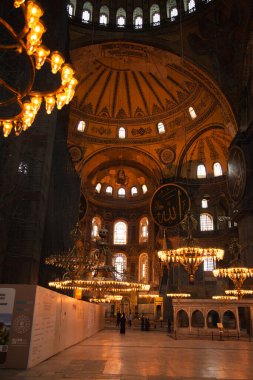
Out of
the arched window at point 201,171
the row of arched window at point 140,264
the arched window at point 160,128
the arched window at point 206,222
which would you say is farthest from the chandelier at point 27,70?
the row of arched window at point 140,264

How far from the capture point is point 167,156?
22.4 meters

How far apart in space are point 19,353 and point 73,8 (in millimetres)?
18212

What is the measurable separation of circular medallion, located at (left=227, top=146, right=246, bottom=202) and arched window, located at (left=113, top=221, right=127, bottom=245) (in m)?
12.7

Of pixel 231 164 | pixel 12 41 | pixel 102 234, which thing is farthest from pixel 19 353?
pixel 231 164

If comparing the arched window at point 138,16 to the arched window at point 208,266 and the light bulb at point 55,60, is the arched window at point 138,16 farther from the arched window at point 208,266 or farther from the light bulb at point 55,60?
the light bulb at point 55,60

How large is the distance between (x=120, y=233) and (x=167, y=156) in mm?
7607

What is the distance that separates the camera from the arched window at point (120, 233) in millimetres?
26062

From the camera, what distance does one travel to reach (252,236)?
1300 cm

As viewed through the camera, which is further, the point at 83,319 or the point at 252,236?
the point at 252,236

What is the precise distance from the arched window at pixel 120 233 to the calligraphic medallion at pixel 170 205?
8799 millimetres

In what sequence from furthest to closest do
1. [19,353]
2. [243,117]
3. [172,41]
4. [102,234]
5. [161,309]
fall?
[161,309] < [172,41] < [243,117] < [102,234] < [19,353]

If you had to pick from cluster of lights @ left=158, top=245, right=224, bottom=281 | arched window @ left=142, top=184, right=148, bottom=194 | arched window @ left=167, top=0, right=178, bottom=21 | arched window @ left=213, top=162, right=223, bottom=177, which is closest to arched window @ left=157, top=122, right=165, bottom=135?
arched window @ left=213, top=162, right=223, bottom=177

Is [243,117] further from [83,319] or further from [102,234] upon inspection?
[83,319]

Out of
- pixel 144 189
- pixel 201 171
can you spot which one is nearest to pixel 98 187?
pixel 144 189
